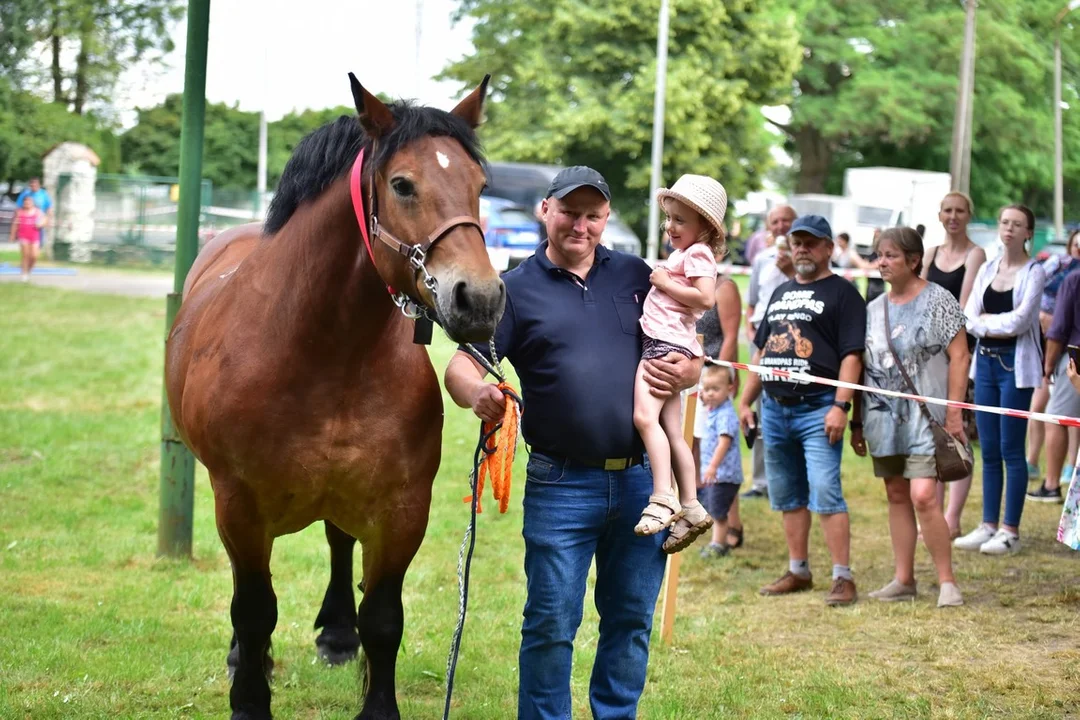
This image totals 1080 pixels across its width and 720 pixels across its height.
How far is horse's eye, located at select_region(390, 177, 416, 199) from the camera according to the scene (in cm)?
345

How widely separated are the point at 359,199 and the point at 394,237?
297mm

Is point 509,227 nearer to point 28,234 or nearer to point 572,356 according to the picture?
point 28,234

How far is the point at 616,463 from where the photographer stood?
147 inches

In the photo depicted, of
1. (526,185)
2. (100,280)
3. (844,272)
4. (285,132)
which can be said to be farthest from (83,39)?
(844,272)

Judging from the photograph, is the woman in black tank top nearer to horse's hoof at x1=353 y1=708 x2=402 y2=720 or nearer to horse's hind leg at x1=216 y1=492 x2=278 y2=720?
horse's hoof at x1=353 y1=708 x2=402 y2=720

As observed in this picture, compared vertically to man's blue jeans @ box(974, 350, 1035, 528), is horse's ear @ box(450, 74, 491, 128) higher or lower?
higher

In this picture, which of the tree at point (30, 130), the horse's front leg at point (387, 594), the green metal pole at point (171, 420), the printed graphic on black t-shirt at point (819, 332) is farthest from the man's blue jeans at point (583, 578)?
the tree at point (30, 130)

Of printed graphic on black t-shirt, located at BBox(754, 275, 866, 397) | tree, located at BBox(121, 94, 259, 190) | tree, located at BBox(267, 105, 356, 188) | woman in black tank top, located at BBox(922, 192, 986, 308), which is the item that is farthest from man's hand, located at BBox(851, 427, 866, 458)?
tree, located at BBox(267, 105, 356, 188)

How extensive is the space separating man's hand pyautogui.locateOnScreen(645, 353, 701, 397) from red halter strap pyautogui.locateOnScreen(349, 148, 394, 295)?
2.78 feet

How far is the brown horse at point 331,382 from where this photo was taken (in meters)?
3.61

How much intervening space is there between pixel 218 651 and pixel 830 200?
3081 centimetres

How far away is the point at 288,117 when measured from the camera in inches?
1834

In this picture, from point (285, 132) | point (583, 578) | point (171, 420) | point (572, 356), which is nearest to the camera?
point (572, 356)

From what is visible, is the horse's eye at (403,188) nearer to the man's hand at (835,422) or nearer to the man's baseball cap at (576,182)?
the man's baseball cap at (576,182)
